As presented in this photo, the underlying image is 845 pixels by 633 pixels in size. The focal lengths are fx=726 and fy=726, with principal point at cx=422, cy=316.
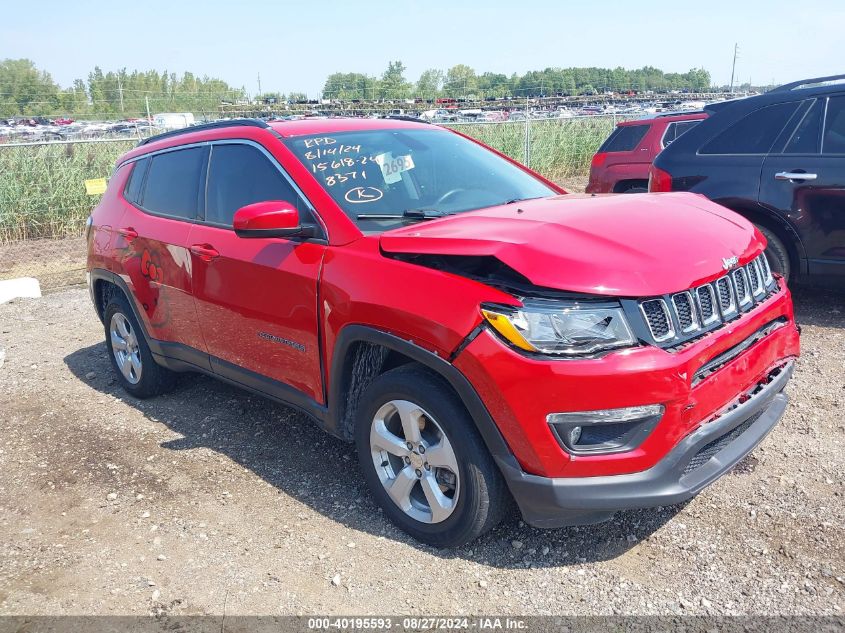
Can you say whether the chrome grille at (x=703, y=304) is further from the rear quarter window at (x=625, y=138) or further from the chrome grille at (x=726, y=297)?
the rear quarter window at (x=625, y=138)

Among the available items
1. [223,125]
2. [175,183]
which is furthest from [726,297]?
[175,183]

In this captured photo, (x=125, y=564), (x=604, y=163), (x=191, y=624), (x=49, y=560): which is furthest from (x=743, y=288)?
(x=604, y=163)

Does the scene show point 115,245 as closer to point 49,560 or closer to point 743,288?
point 49,560

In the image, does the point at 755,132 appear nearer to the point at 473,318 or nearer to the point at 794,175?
the point at 794,175

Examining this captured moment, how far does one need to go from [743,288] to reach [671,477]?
96cm

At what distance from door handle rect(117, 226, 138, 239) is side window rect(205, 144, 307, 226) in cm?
86

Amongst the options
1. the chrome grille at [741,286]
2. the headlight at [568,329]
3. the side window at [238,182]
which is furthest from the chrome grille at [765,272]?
the side window at [238,182]

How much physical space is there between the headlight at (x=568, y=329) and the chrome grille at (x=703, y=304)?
4.4 inches

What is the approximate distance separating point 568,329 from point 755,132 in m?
4.16

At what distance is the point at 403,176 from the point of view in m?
3.76

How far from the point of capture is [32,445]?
15.0 feet

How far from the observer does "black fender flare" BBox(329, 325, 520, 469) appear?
270 centimetres

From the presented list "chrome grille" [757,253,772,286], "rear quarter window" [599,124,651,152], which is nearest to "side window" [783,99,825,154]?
"chrome grille" [757,253,772,286]

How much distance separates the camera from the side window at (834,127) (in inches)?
213
